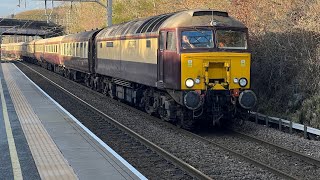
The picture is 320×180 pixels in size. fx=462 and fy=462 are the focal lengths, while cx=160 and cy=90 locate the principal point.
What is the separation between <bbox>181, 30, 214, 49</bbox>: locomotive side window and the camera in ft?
40.5

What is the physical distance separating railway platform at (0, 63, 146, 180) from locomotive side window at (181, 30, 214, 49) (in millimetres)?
3524

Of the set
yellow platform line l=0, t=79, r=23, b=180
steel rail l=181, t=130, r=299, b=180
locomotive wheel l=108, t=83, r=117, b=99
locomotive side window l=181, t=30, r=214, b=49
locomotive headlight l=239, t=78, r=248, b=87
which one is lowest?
steel rail l=181, t=130, r=299, b=180

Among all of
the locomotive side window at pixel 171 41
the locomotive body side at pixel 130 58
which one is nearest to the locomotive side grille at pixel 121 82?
the locomotive body side at pixel 130 58

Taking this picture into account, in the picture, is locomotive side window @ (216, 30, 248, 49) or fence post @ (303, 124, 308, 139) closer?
fence post @ (303, 124, 308, 139)

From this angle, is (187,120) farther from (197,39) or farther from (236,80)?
(197,39)

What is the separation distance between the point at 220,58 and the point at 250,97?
1.31 m

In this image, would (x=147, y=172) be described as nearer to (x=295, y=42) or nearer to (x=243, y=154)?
(x=243, y=154)

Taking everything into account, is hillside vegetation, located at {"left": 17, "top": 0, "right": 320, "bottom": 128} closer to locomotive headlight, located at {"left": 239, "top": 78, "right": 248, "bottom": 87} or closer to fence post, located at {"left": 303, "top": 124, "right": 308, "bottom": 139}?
fence post, located at {"left": 303, "top": 124, "right": 308, "bottom": 139}

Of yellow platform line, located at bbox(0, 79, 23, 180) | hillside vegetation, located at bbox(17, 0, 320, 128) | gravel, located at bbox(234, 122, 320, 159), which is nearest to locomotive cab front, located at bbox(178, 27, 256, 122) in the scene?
gravel, located at bbox(234, 122, 320, 159)

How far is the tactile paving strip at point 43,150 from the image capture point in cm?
796

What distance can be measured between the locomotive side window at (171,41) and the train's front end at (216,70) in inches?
9.0

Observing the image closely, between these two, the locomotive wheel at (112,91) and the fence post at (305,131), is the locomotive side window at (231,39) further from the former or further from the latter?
the locomotive wheel at (112,91)

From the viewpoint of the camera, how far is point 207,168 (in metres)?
8.91

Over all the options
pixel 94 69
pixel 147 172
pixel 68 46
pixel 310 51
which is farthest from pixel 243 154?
pixel 68 46
